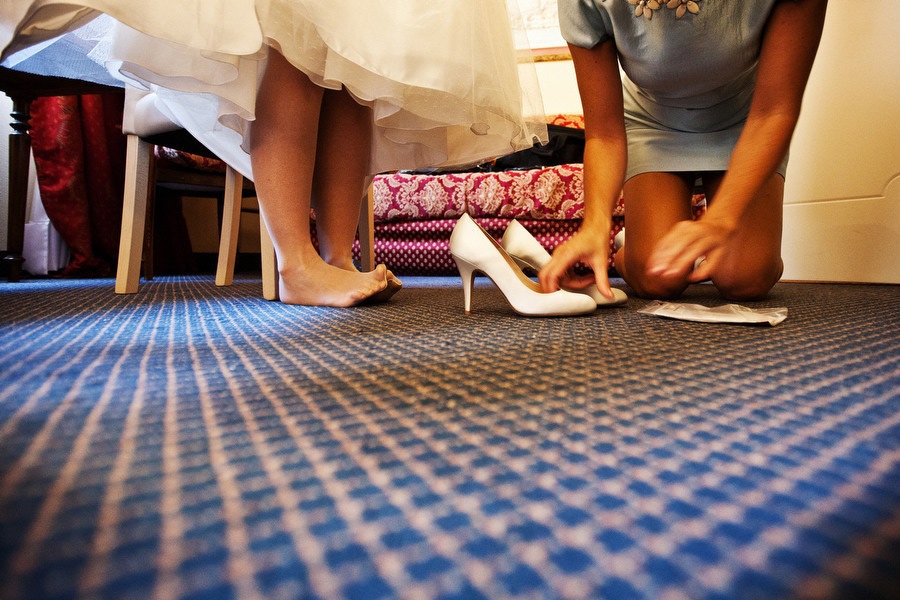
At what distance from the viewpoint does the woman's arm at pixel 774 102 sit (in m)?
0.69

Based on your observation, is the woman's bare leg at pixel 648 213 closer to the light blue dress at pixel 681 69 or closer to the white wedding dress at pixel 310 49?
the light blue dress at pixel 681 69

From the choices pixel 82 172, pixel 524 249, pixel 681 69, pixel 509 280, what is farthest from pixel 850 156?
pixel 82 172

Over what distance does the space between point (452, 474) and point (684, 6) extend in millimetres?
847

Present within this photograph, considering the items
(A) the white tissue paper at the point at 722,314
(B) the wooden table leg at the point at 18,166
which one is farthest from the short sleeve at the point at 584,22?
(B) the wooden table leg at the point at 18,166

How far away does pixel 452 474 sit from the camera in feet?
0.72

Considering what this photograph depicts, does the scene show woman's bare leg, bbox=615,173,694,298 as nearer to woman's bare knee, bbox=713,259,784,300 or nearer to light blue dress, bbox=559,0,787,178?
light blue dress, bbox=559,0,787,178

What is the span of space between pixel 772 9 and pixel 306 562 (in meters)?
0.94

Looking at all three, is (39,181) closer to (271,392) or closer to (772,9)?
(271,392)

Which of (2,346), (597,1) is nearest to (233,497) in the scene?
(2,346)

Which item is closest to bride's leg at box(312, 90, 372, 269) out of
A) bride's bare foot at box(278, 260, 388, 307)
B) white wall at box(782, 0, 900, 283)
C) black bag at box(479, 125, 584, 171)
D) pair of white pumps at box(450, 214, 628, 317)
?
bride's bare foot at box(278, 260, 388, 307)

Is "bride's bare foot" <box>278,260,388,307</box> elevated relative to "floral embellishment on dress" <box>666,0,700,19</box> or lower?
lower

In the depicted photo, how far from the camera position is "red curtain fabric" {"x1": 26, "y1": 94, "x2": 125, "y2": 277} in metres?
1.90

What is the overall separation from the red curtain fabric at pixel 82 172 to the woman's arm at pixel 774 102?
2.20m

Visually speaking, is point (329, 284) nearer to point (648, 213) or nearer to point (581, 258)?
point (581, 258)
